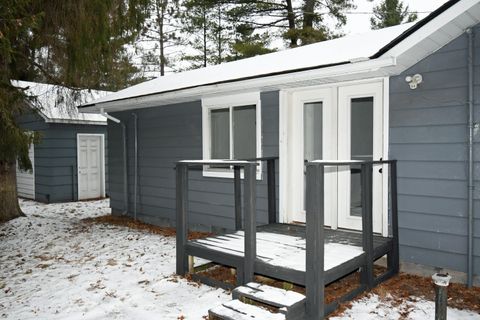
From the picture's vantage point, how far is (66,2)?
530cm

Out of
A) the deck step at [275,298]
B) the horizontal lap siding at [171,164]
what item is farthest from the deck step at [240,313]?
the horizontal lap siding at [171,164]

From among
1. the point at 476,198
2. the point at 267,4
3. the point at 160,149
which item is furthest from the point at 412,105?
the point at 267,4

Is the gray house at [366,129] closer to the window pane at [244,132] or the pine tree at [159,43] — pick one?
the window pane at [244,132]

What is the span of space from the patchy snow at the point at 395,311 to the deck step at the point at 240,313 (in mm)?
671

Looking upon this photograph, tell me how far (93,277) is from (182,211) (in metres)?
1.37

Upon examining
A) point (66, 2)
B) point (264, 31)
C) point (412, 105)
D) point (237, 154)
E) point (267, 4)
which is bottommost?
point (237, 154)

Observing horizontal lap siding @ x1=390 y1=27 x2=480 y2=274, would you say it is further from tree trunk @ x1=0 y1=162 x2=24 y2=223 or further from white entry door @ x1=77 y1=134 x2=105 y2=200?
white entry door @ x1=77 y1=134 x2=105 y2=200

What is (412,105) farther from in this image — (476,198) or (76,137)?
(76,137)

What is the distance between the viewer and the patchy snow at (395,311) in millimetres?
3158

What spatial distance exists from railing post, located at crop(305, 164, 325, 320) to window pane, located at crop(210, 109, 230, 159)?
3.19 m

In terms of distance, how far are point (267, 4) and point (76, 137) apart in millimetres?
8370

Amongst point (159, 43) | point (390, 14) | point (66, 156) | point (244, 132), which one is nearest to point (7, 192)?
point (66, 156)

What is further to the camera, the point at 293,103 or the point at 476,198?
the point at 293,103

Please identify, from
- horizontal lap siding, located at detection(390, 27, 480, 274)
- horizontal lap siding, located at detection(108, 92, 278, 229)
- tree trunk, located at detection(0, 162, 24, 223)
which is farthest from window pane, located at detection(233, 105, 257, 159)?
tree trunk, located at detection(0, 162, 24, 223)
